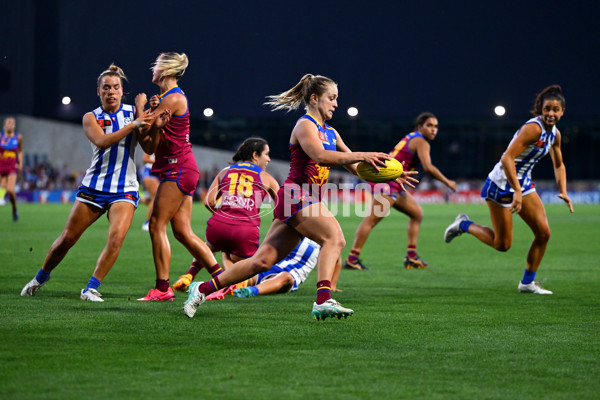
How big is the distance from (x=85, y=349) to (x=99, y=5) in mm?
30251

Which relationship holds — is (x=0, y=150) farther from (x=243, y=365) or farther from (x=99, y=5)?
(x=243, y=365)

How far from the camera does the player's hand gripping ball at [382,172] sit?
243 inches

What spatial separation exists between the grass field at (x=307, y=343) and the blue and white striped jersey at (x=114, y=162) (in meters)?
1.07

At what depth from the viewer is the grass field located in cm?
422

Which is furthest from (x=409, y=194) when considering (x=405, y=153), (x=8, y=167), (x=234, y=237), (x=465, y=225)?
(x=8, y=167)

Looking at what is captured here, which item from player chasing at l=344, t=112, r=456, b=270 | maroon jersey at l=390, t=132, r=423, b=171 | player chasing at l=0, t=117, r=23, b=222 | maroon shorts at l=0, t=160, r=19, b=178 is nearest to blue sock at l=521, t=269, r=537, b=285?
A: player chasing at l=344, t=112, r=456, b=270

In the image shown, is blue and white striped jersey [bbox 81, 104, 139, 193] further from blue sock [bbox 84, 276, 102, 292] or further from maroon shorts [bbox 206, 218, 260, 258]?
maroon shorts [bbox 206, 218, 260, 258]

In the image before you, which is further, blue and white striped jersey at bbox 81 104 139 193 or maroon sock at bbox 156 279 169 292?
maroon sock at bbox 156 279 169 292

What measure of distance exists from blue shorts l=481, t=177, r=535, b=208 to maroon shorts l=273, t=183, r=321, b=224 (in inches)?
123

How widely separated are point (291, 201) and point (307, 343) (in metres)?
1.24

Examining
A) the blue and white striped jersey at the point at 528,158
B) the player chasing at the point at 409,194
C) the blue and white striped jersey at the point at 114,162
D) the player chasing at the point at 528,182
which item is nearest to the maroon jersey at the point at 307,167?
the blue and white striped jersey at the point at 114,162

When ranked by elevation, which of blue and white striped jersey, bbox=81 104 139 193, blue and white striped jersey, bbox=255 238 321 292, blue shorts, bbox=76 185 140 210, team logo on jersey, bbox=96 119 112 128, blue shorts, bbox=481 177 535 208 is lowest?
blue and white striped jersey, bbox=255 238 321 292

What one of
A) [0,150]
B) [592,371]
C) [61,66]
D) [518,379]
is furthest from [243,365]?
[61,66]

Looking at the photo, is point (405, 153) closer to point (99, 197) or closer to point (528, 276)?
point (528, 276)
